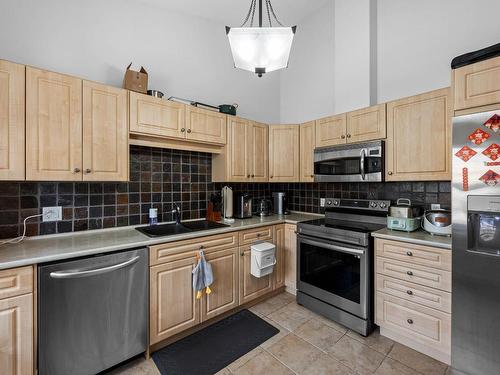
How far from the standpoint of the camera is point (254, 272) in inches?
95.8

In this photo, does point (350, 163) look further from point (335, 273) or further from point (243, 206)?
point (243, 206)

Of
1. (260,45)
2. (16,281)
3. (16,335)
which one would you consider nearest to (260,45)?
(260,45)

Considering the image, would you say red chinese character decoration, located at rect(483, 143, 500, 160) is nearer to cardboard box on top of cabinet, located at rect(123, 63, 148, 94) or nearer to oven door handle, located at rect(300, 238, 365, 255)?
oven door handle, located at rect(300, 238, 365, 255)

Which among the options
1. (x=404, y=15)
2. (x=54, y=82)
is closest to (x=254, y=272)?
(x=54, y=82)

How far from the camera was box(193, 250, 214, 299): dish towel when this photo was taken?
78.8 inches

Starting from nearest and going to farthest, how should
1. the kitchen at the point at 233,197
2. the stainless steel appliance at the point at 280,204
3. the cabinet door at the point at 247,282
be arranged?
the kitchen at the point at 233,197
the cabinet door at the point at 247,282
the stainless steel appliance at the point at 280,204

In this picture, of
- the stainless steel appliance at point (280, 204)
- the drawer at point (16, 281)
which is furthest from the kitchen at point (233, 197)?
the stainless steel appliance at point (280, 204)

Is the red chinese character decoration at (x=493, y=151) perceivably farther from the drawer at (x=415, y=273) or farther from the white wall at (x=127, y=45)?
the white wall at (x=127, y=45)

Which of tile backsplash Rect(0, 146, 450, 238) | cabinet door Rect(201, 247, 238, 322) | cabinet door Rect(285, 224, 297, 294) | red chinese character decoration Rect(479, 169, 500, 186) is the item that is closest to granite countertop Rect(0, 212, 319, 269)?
tile backsplash Rect(0, 146, 450, 238)

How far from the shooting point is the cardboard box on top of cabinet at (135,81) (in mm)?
2016

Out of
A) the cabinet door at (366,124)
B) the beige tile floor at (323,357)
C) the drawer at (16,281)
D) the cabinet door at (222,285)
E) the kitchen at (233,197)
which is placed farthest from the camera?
the cabinet door at (366,124)

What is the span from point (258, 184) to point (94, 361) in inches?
98.1

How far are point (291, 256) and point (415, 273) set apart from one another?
1.23m

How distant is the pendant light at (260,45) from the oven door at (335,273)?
1684mm
